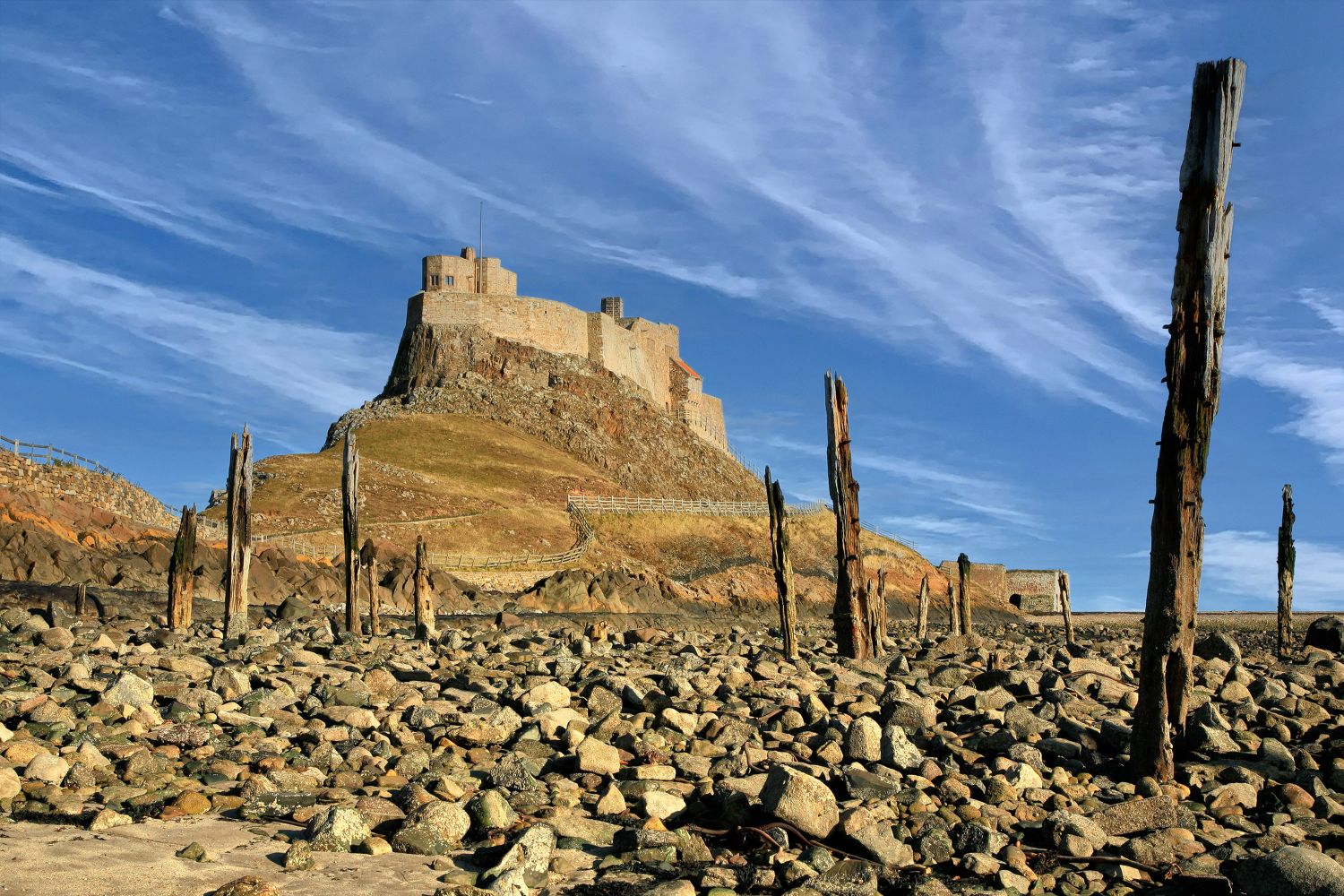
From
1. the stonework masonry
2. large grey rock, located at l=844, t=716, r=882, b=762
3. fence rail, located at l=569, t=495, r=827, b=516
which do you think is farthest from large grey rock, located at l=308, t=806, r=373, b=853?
the stonework masonry

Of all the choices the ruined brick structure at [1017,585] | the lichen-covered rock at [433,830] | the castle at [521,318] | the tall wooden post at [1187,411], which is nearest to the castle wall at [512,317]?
the castle at [521,318]

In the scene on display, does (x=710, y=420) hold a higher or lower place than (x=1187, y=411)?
higher

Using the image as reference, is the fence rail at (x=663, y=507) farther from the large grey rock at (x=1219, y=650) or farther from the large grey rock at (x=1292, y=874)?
the large grey rock at (x=1292, y=874)

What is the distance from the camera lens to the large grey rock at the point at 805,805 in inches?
287

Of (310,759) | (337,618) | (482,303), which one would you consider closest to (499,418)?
(482,303)

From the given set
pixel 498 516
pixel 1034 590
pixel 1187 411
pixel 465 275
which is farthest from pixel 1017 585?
pixel 1187 411

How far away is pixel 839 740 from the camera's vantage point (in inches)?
373

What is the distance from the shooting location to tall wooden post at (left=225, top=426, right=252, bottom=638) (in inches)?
880

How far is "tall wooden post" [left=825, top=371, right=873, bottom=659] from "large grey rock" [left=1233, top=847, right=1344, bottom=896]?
12297 millimetres

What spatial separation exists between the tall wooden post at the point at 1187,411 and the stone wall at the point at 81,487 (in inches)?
1385

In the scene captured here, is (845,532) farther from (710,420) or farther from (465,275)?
Answer: (710,420)

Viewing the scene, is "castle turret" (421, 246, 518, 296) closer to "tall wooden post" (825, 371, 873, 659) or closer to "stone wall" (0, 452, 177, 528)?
"stone wall" (0, 452, 177, 528)

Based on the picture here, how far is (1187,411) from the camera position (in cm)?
964

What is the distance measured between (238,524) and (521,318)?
226ft
